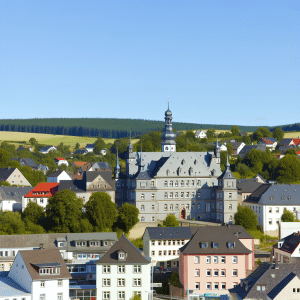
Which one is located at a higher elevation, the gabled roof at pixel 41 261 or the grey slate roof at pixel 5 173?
the grey slate roof at pixel 5 173

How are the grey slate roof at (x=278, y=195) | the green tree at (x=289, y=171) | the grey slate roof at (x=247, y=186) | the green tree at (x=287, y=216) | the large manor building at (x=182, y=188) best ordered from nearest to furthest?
1. the green tree at (x=287, y=216)
2. the grey slate roof at (x=278, y=195)
3. the large manor building at (x=182, y=188)
4. the grey slate roof at (x=247, y=186)
5. the green tree at (x=289, y=171)

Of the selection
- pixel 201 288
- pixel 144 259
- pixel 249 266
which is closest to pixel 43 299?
pixel 144 259

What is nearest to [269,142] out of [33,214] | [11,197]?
[11,197]

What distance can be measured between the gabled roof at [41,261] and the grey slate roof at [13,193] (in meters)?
46.1

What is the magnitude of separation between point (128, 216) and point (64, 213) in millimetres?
9381

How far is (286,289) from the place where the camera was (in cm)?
6256

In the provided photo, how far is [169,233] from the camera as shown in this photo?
87.6 m

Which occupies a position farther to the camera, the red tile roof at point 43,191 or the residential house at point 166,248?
the red tile roof at point 43,191

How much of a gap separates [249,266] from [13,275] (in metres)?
26.1

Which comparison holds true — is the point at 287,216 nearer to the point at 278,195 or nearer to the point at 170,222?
the point at 278,195

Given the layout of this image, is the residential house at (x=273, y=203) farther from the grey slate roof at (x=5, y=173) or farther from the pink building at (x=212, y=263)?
the grey slate roof at (x=5, y=173)

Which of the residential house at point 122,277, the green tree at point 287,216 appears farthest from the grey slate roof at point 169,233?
the green tree at point 287,216

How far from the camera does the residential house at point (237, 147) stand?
176525 mm

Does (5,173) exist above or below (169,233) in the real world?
above
